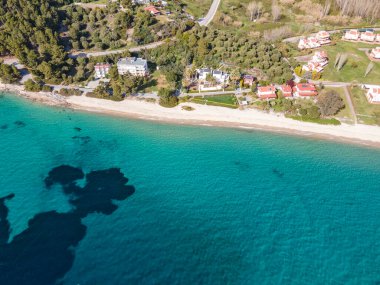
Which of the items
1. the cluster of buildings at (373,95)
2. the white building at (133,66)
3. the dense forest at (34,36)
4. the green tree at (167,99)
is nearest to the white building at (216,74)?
the green tree at (167,99)

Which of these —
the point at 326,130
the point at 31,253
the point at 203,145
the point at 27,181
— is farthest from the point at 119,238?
the point at 326,130

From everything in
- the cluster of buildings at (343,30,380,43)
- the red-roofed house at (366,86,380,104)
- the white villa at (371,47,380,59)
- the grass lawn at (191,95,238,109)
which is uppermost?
the cluster of buildings at (343,30,380,43)

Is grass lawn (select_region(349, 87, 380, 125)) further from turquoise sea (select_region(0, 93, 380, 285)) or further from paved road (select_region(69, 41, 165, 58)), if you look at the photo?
paved road (select_region(69, 41, 165, 58))

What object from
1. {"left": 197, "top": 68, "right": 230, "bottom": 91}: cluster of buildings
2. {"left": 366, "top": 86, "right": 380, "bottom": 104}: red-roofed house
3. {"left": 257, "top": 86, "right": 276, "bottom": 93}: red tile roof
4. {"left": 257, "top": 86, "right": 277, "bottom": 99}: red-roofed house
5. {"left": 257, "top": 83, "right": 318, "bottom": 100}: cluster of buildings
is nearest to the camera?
{"left": 366, "top": 86, "right": 380, "bottom": 104}: red-roofed house

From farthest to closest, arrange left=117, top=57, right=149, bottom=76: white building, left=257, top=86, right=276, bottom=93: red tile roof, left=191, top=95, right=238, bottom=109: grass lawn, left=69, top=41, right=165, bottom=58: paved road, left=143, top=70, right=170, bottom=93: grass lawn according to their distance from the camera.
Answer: left=69, top=41, right=165, bottom=58: paved road
left=117, top=57, right=149, bottom=76: white building
left=143, top=70, right=170, bottom=93: grass lawn
left=257, top=86, right=276, bottom=93: red tile roof
left=191, top=95, right=238, bottom=109: grass lawn

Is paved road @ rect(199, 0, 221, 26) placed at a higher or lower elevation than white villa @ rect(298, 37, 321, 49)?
higher

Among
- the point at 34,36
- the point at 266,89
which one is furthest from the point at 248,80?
the point at 34,36

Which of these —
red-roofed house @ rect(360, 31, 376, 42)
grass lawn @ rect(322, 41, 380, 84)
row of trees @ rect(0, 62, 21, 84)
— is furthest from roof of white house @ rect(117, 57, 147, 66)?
red-roofed house @ rect(360, 31, 376, 42)
